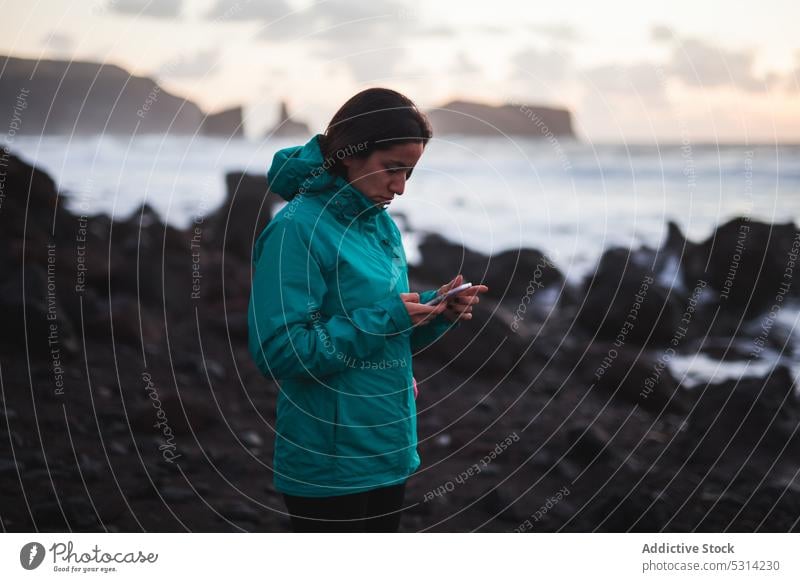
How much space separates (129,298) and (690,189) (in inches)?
199

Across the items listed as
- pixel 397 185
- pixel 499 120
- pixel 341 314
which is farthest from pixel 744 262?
pixel 341 314

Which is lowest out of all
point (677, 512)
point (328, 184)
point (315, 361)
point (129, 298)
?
point (677, 512)

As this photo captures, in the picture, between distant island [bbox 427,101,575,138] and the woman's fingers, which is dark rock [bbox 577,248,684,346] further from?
the woman's fingers

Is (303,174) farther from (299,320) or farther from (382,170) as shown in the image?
(299,320)

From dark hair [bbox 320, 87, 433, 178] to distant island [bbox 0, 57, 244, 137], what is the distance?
2.48 m

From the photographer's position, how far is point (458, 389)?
16.4 ft

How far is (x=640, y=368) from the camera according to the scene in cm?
494

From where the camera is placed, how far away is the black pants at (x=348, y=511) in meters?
2.17

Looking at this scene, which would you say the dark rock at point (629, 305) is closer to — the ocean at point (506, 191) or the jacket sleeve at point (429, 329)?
the ocean at point (506, 191)

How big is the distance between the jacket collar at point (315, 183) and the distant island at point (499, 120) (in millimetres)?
2660

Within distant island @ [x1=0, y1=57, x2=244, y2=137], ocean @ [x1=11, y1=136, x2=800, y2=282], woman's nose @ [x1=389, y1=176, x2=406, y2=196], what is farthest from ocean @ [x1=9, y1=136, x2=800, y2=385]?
woman's nose @ [x1=389, y1=176, x2=406, y2=196]

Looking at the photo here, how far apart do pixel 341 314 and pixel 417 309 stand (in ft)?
0.58

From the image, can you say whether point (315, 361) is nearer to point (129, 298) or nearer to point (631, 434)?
point (631, 434)
